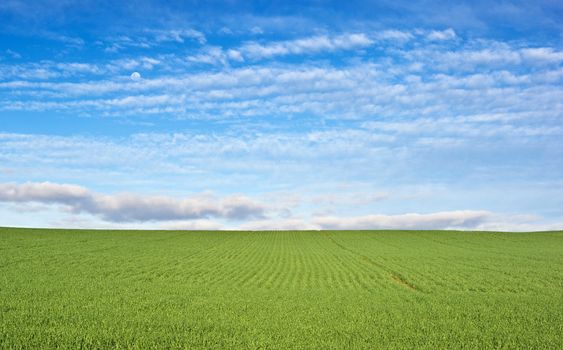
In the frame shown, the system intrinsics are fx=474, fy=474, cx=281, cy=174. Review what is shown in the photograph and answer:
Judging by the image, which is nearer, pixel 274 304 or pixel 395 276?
pixel 274 304

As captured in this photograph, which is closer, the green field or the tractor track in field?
the green field

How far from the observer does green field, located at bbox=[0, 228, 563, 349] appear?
566 inches

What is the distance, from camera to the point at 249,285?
2848 centimetres

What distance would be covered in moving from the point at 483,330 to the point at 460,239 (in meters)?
66.3

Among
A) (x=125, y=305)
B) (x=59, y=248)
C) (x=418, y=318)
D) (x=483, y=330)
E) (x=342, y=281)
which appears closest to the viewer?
(x=483, y=330)

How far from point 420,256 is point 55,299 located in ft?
125

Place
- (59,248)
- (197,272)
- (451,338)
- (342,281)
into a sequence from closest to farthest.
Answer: (451,338), (342,281), (197,272), (59,248)

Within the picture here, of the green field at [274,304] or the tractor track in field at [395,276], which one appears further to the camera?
the tractor track in field at [395,276]

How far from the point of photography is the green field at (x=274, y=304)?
1438 centimetres

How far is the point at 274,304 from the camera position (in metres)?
20.4

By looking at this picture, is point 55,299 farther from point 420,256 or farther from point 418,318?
point 420,256

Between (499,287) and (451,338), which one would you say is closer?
(451,338)

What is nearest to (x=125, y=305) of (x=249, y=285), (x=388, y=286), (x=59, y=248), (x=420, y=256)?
(x=249, y=285)

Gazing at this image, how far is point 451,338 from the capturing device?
14.7m
